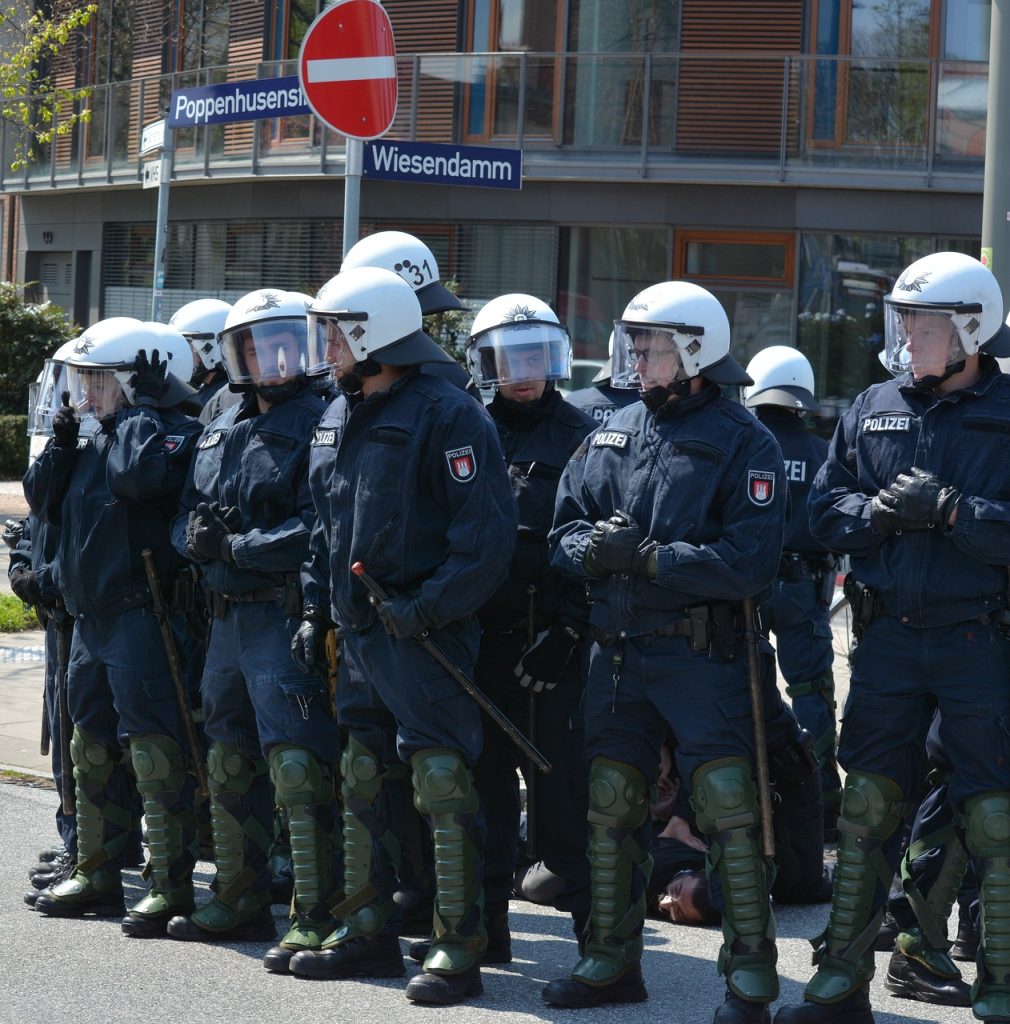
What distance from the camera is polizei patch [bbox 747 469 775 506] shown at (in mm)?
4809

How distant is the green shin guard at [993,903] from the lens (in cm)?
456

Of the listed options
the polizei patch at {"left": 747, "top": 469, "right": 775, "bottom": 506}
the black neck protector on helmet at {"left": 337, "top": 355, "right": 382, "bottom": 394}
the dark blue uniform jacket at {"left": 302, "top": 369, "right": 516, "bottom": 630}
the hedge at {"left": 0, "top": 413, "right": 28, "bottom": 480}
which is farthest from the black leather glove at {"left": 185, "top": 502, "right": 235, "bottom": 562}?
the hedge at {"left": 0, "top": 413, "right": 28, "bottom": 480}

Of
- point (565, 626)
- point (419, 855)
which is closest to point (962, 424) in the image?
point (565, 626)

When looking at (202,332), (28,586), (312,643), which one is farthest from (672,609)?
(202,332)

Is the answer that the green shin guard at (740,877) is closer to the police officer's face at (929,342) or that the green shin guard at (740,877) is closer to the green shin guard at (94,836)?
the police officer's face at (929,342)

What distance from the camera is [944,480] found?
4.70m

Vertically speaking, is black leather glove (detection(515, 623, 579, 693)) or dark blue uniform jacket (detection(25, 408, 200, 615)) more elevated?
dark blue uniform jacket (detection(25, 408, 200, 615))

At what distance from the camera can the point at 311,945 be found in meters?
5.27

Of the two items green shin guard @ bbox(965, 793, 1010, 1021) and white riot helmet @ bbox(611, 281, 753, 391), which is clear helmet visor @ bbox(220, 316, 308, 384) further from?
green shin guard @ bbox(965, 793, 1010, 1021)

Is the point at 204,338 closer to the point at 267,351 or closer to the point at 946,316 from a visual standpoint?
the point at 267,351

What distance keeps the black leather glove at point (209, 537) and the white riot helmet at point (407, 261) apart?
152 centimetres

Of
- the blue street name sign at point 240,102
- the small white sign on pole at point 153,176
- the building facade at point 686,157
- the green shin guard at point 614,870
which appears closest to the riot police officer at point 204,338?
the blue street name sign at point 240,102

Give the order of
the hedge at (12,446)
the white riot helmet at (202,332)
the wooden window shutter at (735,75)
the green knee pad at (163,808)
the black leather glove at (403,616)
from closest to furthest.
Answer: the black leather glove at (403,616) < the green knee pad at (163,808) < the white riot helmet at (202,332) < the wooden window shutter at (735,75) < the hedge at (12,446)

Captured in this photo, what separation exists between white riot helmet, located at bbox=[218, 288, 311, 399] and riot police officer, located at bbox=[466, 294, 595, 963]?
610 millimetres
